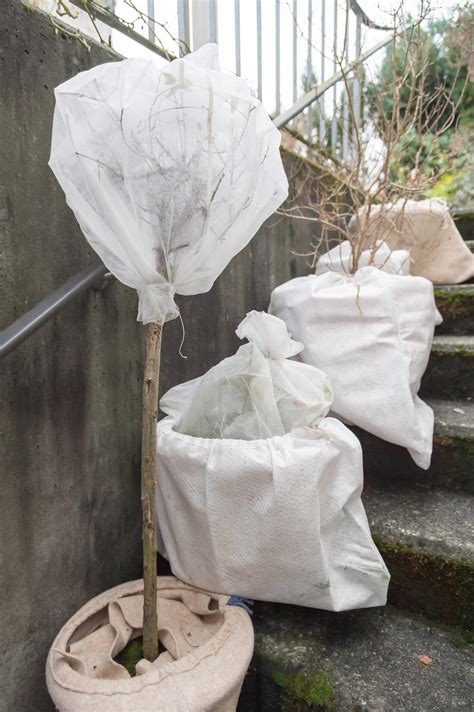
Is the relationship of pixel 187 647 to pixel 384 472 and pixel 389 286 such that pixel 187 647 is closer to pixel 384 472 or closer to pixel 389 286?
pixel 384 472

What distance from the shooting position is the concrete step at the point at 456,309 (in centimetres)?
188

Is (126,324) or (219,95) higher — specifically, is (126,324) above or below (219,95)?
below

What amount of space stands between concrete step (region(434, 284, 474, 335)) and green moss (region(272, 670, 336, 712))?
1.45 meters

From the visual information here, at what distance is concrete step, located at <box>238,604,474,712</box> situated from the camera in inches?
36.0

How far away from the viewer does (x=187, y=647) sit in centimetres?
96

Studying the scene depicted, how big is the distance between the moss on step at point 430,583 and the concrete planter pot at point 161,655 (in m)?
0.43

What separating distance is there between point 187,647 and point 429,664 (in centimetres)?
54

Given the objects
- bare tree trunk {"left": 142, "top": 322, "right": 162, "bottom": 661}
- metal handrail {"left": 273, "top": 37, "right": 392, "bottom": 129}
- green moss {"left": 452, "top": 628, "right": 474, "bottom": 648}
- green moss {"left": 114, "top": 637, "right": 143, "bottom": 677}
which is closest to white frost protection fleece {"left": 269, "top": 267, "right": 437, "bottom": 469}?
green moss {"left": 452, "top": 628, "right": 474, "bottom": 648}

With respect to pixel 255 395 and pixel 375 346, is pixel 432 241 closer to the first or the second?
pixel 375 346

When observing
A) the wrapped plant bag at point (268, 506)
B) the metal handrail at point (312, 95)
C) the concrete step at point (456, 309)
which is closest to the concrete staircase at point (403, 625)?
the wrapped plant bag at point (268, 506)

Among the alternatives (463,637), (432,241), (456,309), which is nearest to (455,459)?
(463,637)

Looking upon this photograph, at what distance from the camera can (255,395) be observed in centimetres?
118

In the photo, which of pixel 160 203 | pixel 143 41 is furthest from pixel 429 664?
pixel 143 41

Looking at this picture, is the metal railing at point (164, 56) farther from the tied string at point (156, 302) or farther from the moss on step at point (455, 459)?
the moss on step at point (455, 459)
